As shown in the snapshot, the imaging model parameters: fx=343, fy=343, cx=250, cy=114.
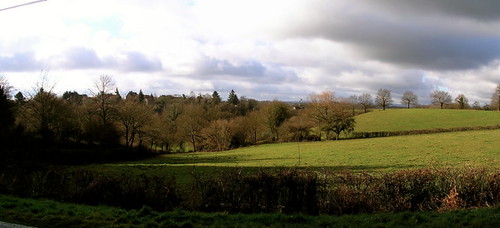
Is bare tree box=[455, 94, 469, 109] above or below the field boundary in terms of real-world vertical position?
above

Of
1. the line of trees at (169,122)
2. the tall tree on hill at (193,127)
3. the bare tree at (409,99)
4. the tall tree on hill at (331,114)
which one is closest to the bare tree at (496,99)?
the line of trees at (169,122)

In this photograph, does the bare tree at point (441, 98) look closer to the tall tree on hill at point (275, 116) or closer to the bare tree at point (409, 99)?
the bare tree at point (409, 99)

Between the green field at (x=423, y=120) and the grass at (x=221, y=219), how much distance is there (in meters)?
70.6

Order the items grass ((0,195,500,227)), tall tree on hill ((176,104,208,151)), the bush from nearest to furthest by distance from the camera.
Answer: grass ((0,195,500,227)) < the bush < tall tree on hill ((176,104,208,151))

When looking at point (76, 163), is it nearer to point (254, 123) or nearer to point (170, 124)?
point (170, 124)

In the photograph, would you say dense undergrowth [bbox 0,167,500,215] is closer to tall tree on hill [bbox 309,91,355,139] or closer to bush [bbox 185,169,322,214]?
bush [bbox 185,169,322,214]

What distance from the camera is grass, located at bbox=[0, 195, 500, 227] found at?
8.41 m

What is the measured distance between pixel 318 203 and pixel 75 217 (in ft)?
23.5

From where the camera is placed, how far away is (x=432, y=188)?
1166cm

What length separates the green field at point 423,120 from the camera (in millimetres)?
73125

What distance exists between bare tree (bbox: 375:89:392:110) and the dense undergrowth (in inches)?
4014

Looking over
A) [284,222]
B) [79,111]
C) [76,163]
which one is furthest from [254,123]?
[284,222]

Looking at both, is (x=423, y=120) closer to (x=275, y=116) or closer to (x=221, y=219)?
(x=275, y=116)

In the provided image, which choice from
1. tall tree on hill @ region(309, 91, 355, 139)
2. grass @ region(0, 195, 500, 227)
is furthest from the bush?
tall tree on hill @ region(309, 91, 355, 139)
